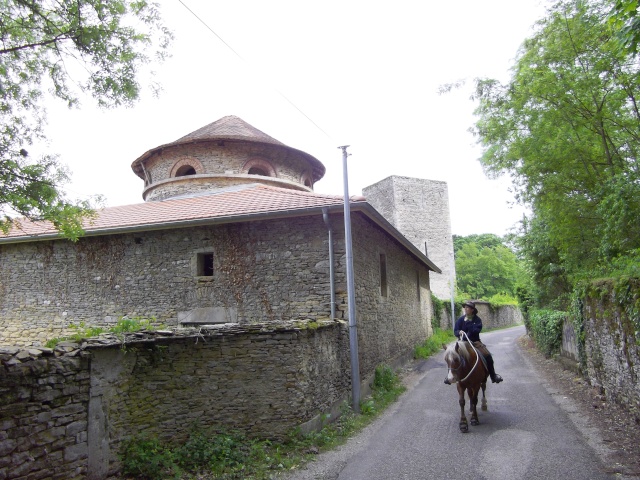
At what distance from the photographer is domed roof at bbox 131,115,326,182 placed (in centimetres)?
1543

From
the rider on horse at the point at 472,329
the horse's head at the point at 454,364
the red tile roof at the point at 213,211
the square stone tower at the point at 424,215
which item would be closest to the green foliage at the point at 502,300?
the square stone tower at the point at 424,215

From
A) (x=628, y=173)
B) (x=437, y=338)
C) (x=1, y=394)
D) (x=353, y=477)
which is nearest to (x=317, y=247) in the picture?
(x=353, y=477)

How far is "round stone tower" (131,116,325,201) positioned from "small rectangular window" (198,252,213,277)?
4.54m

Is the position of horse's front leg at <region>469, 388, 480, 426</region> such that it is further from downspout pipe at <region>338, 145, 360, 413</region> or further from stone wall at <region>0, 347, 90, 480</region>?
stone wall at <region>0, 347, 90, 480</region>

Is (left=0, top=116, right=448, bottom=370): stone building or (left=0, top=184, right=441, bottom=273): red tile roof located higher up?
(left=0, top=184, right=441, bottom=273): red tile roof

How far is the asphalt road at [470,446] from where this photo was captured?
17.9 feet

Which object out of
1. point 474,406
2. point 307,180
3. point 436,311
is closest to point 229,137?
point 307,180

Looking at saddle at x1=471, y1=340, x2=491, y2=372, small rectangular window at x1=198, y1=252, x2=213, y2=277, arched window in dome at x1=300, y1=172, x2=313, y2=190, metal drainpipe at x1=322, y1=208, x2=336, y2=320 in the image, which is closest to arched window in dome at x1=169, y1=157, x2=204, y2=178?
arched window in dome at x1=300, y1=172, x2=313, y2=190

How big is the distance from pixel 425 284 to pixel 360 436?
47.3 ft

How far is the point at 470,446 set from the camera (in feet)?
20.9

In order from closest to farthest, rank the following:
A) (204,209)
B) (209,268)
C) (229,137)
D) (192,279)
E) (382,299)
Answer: (192,279), (209,268), (204,209), (382,299), (229,137)

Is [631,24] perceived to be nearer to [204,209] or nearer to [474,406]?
[474,406]

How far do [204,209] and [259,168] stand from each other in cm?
497

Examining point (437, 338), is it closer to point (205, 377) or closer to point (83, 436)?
point (205, 377)
